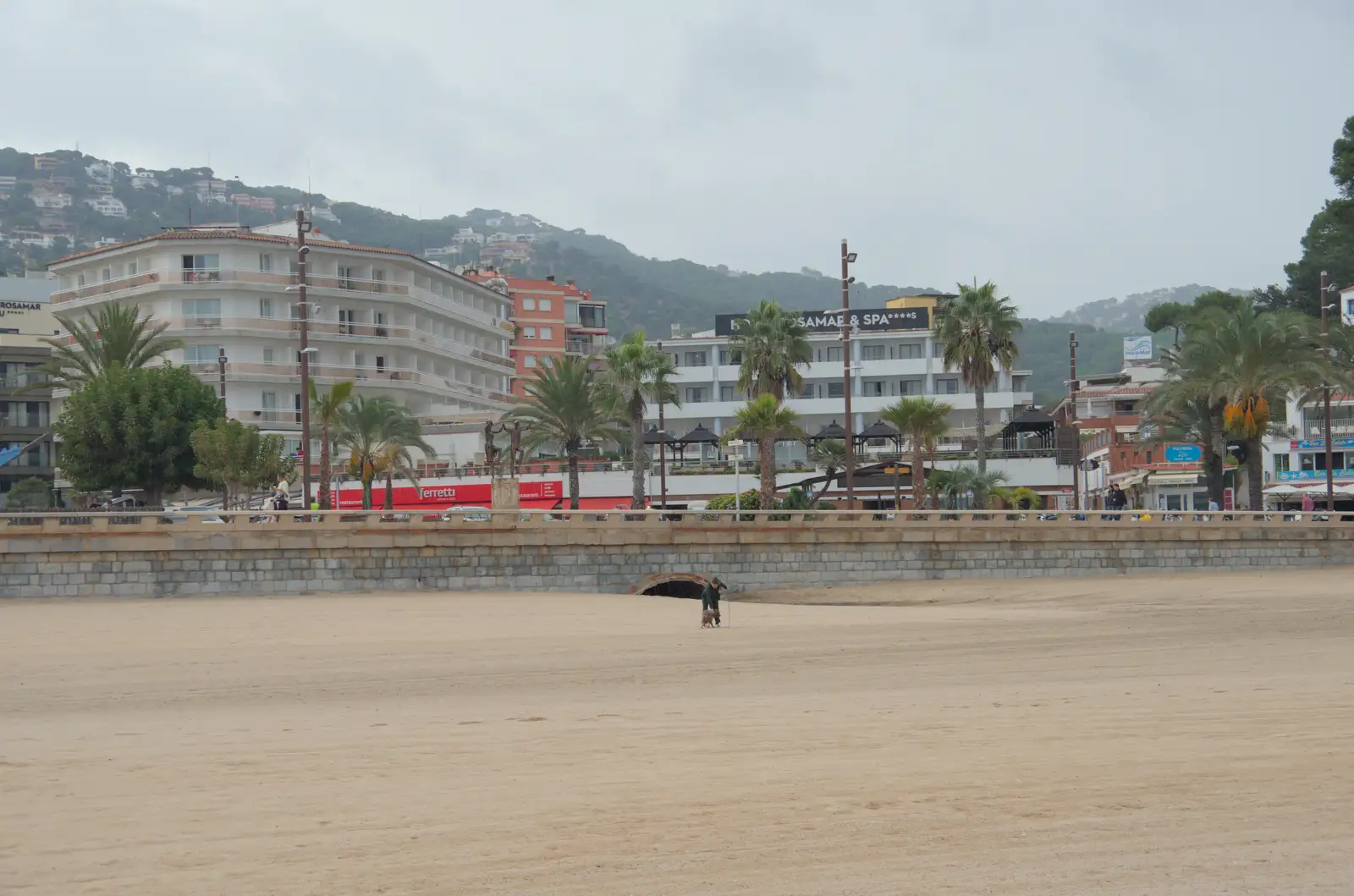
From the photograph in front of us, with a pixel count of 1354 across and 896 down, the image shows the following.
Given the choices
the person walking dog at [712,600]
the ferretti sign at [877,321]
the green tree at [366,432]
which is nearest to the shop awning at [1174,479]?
the green tree at [366,432]

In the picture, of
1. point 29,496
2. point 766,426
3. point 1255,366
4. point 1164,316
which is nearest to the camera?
point 1255,366

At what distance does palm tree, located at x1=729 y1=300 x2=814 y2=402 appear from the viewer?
204 ft

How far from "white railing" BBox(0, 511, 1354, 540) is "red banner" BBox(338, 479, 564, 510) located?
28342 millimetres

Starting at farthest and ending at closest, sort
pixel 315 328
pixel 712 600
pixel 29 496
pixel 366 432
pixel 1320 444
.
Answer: pixel 315 328 < pixel 29 496 < pixel 1320 444 < pixel 366 432 < pixel 712 600

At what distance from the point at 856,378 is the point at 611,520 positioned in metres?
65.3

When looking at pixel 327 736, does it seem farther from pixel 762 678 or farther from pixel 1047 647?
pixel 1047 647

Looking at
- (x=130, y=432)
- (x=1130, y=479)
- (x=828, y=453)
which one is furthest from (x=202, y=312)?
(x=1130, y=479)

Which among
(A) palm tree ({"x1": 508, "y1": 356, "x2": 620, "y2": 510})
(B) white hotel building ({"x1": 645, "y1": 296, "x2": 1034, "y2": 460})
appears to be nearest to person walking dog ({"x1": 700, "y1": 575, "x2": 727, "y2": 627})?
(A) palm tree ({"x1": 508, "y1": 356, "x2": 620, "y2": 510})

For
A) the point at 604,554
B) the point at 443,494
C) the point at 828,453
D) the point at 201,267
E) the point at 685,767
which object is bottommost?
Answer: the point at 685,767

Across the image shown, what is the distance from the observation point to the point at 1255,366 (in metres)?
48.9

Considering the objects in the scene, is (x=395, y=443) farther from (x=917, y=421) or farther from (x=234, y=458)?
(x=917, y=421)

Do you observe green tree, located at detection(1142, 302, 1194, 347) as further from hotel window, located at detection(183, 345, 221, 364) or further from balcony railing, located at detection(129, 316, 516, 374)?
hotel window, located at detection(183, 345, 221, 364)

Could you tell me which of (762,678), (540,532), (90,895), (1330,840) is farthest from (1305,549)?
(90,895)

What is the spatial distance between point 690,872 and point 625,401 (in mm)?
56475
